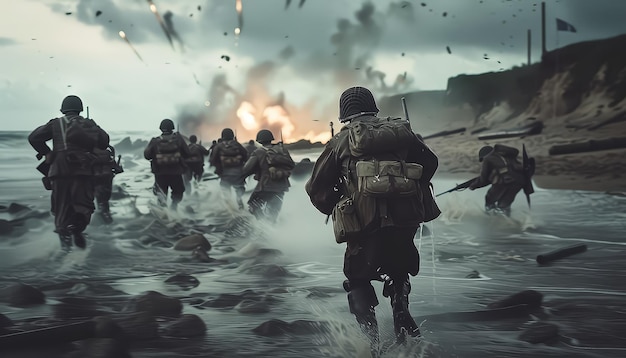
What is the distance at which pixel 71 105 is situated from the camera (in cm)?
967

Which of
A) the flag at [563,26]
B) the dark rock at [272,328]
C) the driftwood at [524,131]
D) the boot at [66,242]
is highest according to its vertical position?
the flag at [563,26]

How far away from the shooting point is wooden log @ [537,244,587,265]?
9.31 m

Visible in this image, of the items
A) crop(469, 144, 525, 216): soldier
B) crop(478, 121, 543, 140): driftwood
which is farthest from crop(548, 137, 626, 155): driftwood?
crop(469, 144, 525, 216): soldier

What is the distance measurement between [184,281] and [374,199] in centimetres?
367

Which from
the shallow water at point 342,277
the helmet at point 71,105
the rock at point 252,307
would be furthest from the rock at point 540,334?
the helmet at point 71,105

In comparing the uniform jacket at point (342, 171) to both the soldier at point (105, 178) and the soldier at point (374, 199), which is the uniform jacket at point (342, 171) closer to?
the soldier at point (374, 199)

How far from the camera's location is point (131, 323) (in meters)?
5.79

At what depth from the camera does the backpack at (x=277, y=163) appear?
12.5 meters

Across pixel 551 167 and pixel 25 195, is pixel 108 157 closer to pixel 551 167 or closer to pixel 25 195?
pixel 25 195

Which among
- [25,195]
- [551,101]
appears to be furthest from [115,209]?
[551,101]

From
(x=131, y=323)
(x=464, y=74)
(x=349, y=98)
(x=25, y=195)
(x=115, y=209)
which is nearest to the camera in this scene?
(x=349, y=98)

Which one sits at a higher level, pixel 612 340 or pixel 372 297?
pixel 372 297

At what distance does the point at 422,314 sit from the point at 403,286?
1.37 m

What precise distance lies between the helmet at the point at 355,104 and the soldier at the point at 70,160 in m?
5.34
